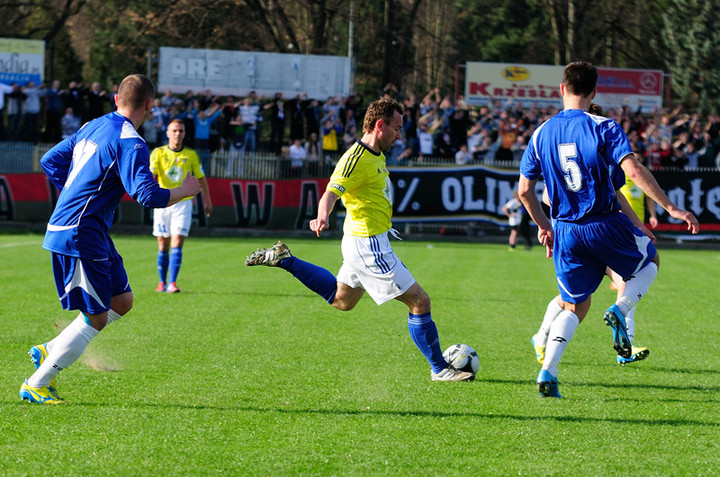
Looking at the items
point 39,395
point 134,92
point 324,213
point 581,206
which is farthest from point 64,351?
point 581,206

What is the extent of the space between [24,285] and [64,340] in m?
7.02

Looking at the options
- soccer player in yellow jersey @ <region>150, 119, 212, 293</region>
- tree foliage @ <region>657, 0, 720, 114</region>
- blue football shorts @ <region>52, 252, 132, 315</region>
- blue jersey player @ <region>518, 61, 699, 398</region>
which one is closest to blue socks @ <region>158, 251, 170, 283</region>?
soccer player in yellow jersey @ <region>150, 119, 212, 293</region>

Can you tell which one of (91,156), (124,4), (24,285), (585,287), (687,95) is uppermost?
(124,4)

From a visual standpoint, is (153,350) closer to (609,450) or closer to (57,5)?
(609,450)

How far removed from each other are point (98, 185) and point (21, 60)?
27903 millimetres

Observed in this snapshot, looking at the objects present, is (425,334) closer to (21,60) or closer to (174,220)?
(174,220)

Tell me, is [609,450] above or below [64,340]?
below

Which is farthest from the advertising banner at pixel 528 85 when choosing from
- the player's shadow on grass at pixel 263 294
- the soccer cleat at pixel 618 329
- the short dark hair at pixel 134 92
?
the short dark hair at pixel 134 92

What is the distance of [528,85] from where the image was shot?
3441 cm

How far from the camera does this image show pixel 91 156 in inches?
207

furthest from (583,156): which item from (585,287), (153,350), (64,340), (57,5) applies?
(57,5)

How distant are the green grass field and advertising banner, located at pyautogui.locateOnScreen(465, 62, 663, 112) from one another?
2399 centimetres

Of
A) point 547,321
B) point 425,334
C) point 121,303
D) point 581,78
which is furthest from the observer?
point 547,321

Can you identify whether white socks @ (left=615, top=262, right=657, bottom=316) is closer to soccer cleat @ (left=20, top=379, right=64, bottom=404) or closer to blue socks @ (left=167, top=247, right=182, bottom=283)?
soccer cleat @ (left=20, top=379, right=64, bottom=404)
